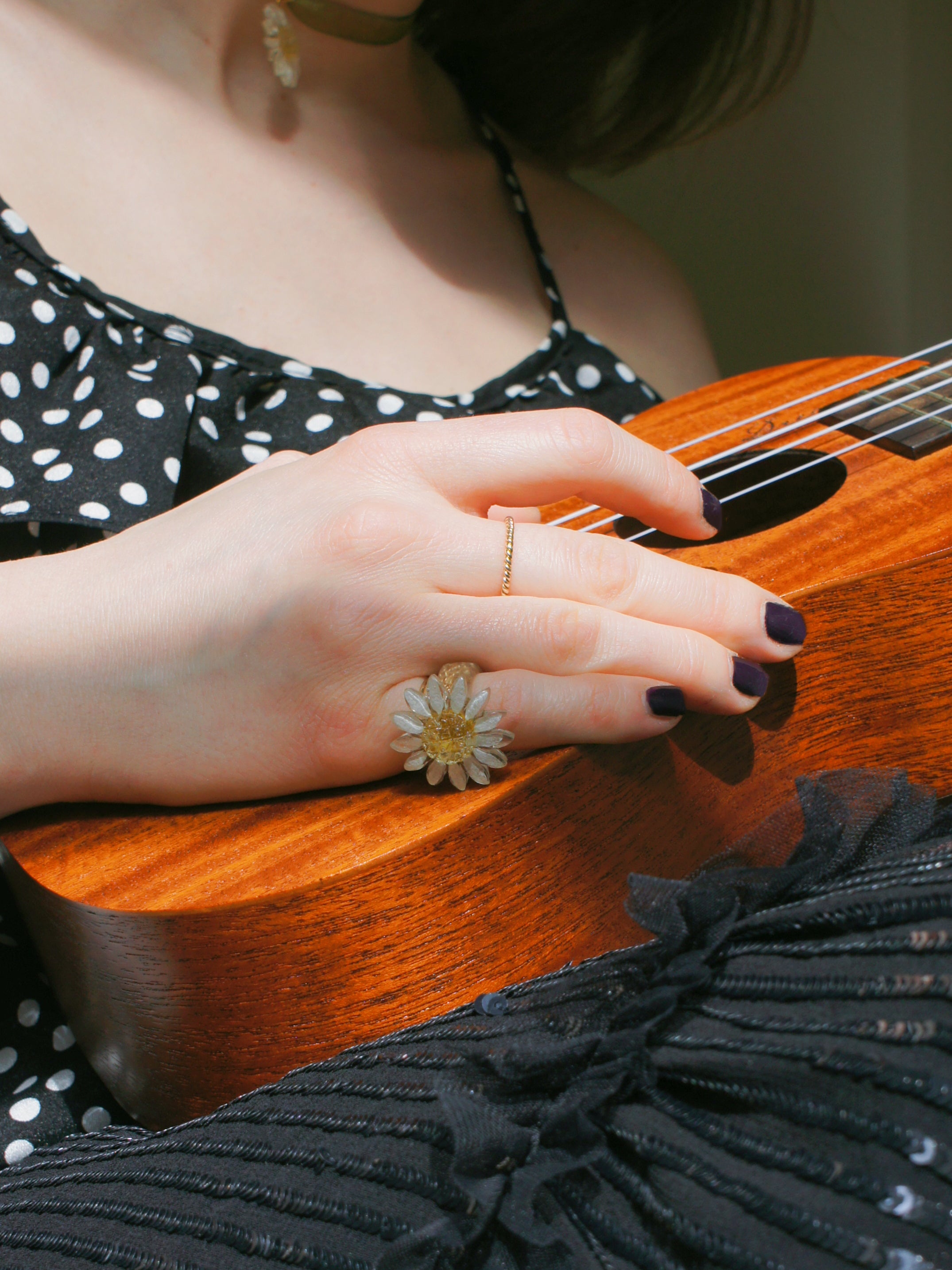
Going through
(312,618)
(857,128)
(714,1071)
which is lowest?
(714,1071)

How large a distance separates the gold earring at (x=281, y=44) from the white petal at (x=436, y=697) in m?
0.65

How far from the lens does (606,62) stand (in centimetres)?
109

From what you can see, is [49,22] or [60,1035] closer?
[60,1035]

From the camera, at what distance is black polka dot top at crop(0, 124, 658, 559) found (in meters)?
0.59

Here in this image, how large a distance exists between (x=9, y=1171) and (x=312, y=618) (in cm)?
29

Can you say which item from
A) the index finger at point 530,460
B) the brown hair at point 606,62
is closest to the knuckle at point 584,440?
the index finger at point 530,460

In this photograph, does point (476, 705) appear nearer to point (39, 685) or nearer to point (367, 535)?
point (367, 535)

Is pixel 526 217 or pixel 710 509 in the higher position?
pixel 526 217

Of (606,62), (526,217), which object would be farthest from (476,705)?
(606,62)

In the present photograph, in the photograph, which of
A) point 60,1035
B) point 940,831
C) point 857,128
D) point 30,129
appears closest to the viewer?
point 940,831

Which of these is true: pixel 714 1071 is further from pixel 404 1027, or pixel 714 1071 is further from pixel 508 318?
pixel 508 318

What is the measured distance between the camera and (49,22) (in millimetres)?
720

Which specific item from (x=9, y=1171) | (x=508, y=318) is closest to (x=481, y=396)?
(x=508, y=318)

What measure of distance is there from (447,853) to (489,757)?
47 mm
